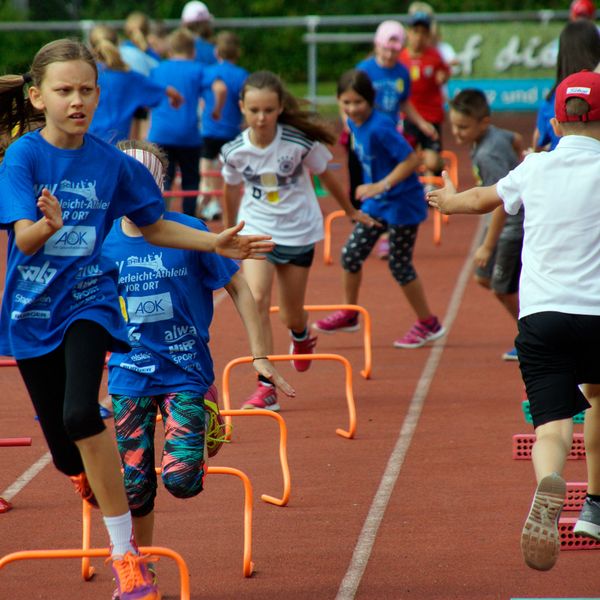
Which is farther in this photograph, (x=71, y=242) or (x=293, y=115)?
(x=293, y=115)

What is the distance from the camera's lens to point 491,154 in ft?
26.8

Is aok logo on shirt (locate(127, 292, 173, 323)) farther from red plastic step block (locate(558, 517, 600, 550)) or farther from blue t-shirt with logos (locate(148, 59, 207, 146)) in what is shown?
blue t-shirt with logos (locate(148, 59, 207, 146))

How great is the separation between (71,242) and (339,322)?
575 centimetres

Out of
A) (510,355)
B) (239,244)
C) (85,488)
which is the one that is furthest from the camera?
(510,355)

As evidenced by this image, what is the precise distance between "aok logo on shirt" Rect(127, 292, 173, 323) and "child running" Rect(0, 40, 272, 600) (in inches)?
18.8

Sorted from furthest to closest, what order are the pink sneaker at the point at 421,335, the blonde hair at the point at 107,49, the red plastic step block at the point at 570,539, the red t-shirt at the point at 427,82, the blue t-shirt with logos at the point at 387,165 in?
1. the red t-shirt at the point at 427,82
2. the blonde hair at the point at 107,49
3. the pink sneaker at the point at 421,335
4. the blue t-shirt with logos at the point at 387,165
5. the red plastic step block at the point at 570,539

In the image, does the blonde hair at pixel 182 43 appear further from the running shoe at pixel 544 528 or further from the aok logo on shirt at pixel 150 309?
the running shoe at pixel 544 528

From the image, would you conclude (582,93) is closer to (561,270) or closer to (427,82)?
(561,270)

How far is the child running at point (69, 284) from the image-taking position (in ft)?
13.8

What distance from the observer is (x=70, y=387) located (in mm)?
4180

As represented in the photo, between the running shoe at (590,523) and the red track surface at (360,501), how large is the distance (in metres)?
0.15

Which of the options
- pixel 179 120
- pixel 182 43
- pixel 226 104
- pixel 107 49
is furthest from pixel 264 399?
pixel 226 104

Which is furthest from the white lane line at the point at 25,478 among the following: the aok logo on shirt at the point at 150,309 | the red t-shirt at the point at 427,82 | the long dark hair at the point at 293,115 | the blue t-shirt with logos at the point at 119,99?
the red t-shirt at the point at 427,82

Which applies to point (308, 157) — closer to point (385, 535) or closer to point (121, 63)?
point (385, 535)
